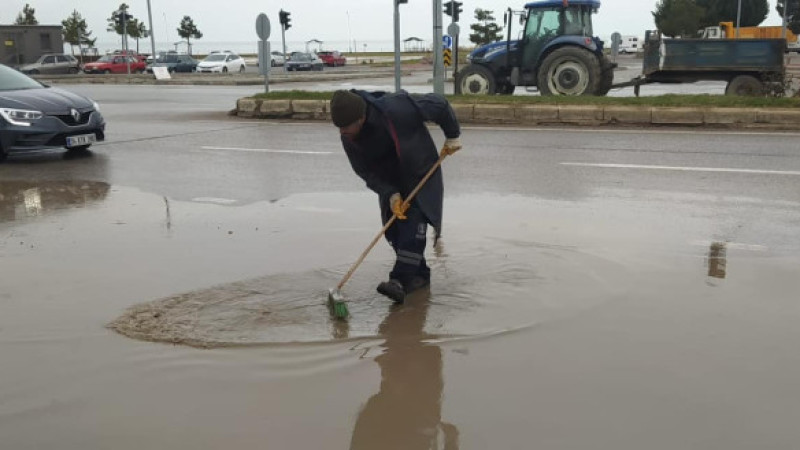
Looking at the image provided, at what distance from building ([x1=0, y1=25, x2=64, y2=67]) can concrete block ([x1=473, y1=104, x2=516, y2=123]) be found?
3505 cm

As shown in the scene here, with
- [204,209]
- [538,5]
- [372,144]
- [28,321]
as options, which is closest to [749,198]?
[372,144]

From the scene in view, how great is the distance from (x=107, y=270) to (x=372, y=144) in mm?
2101

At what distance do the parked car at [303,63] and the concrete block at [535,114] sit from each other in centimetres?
3458

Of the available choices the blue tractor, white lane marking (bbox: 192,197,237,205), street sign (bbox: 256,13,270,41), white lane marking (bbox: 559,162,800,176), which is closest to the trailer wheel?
the blue tractor

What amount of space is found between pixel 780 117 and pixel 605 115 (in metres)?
2.54

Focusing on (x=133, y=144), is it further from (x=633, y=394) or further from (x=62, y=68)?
(x=62, y=68)

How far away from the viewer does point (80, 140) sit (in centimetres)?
1022

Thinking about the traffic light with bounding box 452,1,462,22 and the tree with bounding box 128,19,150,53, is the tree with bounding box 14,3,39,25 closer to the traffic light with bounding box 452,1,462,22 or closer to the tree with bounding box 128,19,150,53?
the tree with bounding box 128,19,150,53

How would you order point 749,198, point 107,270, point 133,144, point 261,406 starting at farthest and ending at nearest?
point 133,144
point 749,198
point 107,270
point 261,406

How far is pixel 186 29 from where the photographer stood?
219 feet

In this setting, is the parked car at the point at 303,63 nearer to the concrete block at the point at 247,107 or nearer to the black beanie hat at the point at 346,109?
the concrete block at the point at 247,107

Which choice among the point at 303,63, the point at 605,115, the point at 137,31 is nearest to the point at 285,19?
the point at 303,63

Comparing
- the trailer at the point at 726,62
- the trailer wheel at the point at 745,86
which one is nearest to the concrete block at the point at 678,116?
the trailer at the point at 726,62

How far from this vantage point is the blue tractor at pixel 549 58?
1577 centimetres
